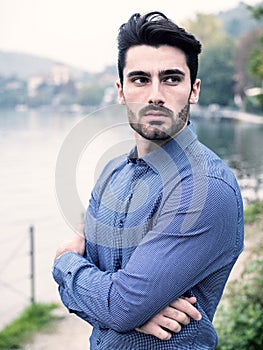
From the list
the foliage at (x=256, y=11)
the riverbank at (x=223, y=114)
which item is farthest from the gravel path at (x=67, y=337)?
the riverbank at (x=223, y=114)

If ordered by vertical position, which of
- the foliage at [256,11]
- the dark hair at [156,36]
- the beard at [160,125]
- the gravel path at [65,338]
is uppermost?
the foliage at [256,11]

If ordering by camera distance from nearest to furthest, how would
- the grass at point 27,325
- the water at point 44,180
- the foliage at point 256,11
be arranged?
the water at point 44,180
the grass at point 27,325
the foliage at point 256,11

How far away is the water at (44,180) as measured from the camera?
6.02 ft

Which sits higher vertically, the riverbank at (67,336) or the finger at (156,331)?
the finger at (156,331)

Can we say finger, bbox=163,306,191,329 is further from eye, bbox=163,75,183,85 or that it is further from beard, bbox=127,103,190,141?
eye, bbox=163,75,183,85

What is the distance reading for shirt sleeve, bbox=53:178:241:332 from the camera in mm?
1229

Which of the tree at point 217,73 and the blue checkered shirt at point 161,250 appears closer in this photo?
the blue checkered shirt at point 161,250

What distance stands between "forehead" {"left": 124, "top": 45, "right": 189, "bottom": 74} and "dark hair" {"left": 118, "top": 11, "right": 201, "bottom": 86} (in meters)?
0.01

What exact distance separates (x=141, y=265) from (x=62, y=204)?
44cm

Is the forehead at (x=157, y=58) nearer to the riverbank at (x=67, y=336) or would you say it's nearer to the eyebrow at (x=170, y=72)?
the eyebrow at (x=170, y=72)

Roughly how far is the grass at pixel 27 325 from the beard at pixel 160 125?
14.2 feet

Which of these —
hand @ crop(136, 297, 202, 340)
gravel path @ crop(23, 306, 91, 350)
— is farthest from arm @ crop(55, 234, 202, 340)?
gravel path @ crop(23, 306, 91, 350)

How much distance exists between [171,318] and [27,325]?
4.86m

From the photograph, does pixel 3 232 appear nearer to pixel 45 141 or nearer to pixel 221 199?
pixel 221 199
